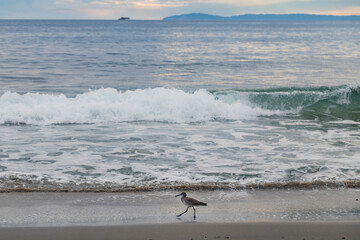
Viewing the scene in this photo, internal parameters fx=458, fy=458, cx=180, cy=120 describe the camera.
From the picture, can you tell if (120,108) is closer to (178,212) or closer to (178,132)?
(178,132)

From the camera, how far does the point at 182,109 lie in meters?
14.9

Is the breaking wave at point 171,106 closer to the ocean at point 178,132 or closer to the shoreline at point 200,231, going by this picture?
the ocean at point 178,132

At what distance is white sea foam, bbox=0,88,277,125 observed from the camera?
13898mm

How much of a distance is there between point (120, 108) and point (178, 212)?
30.2 ft

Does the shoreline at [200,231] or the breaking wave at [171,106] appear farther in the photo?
the breaking wave at [171,106]

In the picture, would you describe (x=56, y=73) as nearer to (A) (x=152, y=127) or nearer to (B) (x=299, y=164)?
(A) (x=152, y=127)

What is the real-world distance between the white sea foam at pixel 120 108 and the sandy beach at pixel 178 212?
289 inches

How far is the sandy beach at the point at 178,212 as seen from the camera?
525 centimetres

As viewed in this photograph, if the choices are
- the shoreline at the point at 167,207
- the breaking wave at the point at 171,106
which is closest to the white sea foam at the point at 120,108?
the breaking wave at the point at 171,106

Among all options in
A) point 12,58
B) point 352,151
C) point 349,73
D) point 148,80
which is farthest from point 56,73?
point 352,151

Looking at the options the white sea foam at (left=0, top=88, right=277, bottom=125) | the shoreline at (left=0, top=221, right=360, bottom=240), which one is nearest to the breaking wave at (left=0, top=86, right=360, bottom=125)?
the white sea foam at (left=0, top=88, right=277, bottom=125)

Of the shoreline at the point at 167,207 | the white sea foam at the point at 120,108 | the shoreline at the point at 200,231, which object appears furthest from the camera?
the white sea foam at the point at 120,108

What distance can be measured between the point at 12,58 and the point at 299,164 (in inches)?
1125

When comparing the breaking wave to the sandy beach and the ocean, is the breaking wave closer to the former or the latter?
the ocean
